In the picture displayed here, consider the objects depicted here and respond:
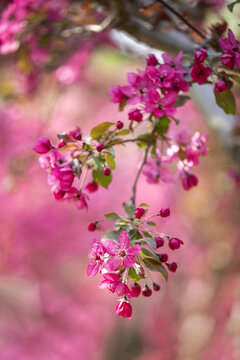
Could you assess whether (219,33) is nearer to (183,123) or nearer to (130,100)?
(130,100)

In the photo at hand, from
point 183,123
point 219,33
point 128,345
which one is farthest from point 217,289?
point 219,33

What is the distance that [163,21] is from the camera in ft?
3.95

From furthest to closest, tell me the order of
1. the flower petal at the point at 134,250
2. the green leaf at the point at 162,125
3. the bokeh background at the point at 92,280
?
the bokeh background at the point at 92,280, the green leaf at the point at 162,125, the flower petal at the point at 134,250

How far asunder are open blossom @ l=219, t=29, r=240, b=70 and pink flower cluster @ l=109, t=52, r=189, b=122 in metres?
0.09

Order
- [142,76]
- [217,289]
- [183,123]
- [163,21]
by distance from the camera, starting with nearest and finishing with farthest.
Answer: [142,76] < [163,21] < [217,289] < [183,123]

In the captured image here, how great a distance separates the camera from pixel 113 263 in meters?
0.58

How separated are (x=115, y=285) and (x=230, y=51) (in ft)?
1.57

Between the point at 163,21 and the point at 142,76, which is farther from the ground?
the point at 163,21

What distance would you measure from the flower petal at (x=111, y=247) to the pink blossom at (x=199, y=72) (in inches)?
14.0

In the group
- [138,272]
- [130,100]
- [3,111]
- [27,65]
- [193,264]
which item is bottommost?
[193,264]

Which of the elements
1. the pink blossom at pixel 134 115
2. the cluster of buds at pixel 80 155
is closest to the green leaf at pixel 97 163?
the cluster of buds at pixel 80 155

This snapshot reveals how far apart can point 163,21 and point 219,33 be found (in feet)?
1.43

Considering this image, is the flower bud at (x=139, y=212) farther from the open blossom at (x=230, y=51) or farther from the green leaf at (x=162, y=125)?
the open blossom at (x=230, y=51)

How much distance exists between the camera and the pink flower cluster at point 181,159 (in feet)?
2.74
